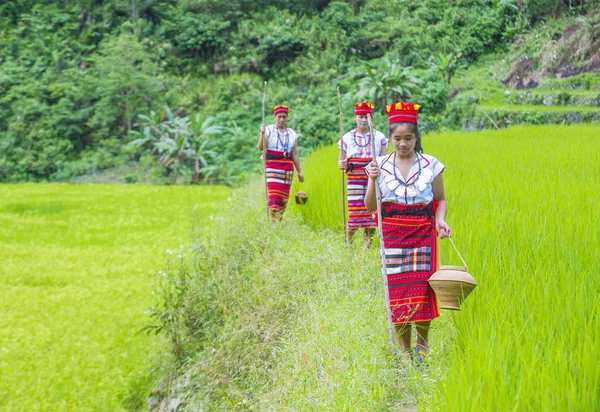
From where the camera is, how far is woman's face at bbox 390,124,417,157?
3137 millimetres

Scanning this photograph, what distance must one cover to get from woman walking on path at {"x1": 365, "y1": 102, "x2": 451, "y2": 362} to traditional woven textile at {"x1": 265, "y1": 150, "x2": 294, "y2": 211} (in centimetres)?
323

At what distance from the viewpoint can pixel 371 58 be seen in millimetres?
20844

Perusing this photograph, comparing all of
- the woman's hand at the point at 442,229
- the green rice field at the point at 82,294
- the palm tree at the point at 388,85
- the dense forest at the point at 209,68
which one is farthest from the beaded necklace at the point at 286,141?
the palm tree at the point at 388,85

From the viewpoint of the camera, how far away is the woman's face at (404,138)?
3137mm

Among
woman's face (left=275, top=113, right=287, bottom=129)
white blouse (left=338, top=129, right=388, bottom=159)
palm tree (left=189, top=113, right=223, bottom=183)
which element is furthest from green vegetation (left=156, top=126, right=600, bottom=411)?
palm tree (left=189, top=113, right=223, bottom=183)

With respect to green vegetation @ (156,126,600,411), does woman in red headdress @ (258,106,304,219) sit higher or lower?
higher

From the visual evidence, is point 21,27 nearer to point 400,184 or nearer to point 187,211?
point 187,211

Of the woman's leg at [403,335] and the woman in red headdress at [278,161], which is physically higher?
the woman in red headdress at [278,161]

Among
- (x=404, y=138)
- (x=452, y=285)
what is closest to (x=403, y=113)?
(x=404, y=138)

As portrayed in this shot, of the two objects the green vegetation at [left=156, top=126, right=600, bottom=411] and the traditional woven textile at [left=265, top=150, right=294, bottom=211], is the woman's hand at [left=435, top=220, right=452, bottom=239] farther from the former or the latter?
the traditional woven textile at [left=265, top=150, right=294, bottom=211]

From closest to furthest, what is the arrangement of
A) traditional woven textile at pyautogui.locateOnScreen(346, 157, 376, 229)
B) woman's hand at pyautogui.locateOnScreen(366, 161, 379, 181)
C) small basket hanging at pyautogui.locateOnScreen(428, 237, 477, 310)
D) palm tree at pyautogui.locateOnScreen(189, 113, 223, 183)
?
1. small basket hanging at pyautogui.locateOnScreen(428, 237, 477, 310)
2. woman's hand at pyautogui.locateOnScreen(366, 161, 379, 181)
3. traditional woven textile at pyautogui.locateOnScreen(346, 157, 376, 229)
4. palm tree at pyautogui.locateOnScreen(189, 113, 223, 183)

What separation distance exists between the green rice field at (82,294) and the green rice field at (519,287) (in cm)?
184

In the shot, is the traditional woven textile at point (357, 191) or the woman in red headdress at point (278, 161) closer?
the traditional woven textile at point (357, 191)

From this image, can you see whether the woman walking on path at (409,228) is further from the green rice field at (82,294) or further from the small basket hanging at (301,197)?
the small basket hanging at (301,197)
